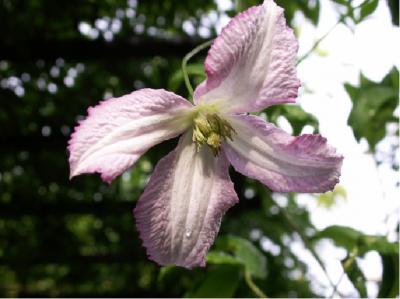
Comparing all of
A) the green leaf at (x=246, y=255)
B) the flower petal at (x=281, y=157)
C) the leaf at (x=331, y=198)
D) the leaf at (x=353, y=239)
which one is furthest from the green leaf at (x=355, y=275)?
the leaf at (x=331, y=198)

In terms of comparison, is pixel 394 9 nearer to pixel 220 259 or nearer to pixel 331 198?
pixel 220 259

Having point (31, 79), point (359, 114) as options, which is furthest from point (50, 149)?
point (359, 114)

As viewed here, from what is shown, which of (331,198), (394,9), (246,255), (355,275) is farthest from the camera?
(331,198)

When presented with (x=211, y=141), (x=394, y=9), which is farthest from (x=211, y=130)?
(x=394, y=9)

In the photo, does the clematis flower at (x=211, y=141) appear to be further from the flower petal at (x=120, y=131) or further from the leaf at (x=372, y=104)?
the leaf at (x=372, y=104)

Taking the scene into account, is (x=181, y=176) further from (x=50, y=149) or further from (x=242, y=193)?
(x=50, y=149)

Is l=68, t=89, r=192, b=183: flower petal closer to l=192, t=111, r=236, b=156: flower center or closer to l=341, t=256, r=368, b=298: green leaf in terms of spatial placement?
l=192, t=111, r=236, b=156: flower center
